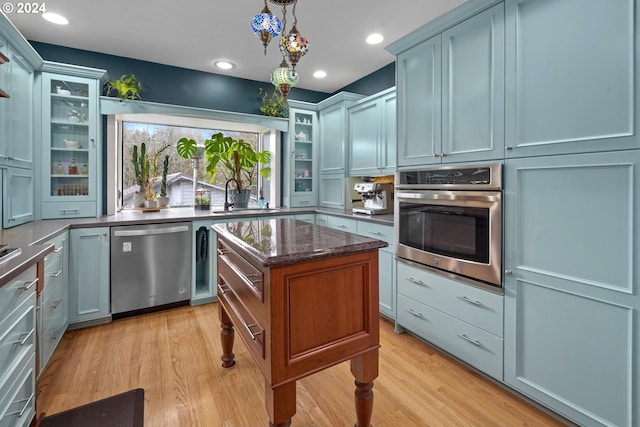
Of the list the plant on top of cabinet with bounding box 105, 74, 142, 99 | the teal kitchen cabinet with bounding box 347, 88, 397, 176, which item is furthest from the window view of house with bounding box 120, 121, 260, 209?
the teal kitchen cabinet with bounding box 347, 88, 397, 176

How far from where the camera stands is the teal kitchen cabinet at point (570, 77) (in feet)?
4.58

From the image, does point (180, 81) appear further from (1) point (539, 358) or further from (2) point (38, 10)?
(1) point (539, 358)

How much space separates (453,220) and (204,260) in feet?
8.56

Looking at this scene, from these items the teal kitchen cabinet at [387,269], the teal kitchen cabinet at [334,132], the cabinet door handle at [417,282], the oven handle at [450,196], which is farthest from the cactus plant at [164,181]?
the cabinet door handle at [417,282]

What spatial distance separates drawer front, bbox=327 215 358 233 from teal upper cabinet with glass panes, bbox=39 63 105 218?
2.46 m

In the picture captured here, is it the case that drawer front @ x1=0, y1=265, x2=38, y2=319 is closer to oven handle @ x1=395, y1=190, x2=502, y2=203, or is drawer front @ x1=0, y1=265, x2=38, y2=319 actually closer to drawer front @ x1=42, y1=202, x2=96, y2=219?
drawer front @ x1=42, y1=202, x2=96, y2=219

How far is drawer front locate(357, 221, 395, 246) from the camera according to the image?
A: 9.27 feet

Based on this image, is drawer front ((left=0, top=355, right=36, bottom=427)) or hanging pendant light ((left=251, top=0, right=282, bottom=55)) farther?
hanging pendant light ((left=251, top=0, right=282, bottom=55))

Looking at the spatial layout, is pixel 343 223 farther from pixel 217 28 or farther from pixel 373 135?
pixel 217 28

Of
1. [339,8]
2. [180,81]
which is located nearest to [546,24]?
[339,8]

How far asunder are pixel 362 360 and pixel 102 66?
3.87 m

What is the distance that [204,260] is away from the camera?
3.46 m

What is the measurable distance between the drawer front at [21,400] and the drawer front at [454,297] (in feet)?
7.91

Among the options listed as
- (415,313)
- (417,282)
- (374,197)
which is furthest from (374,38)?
(415,313)
